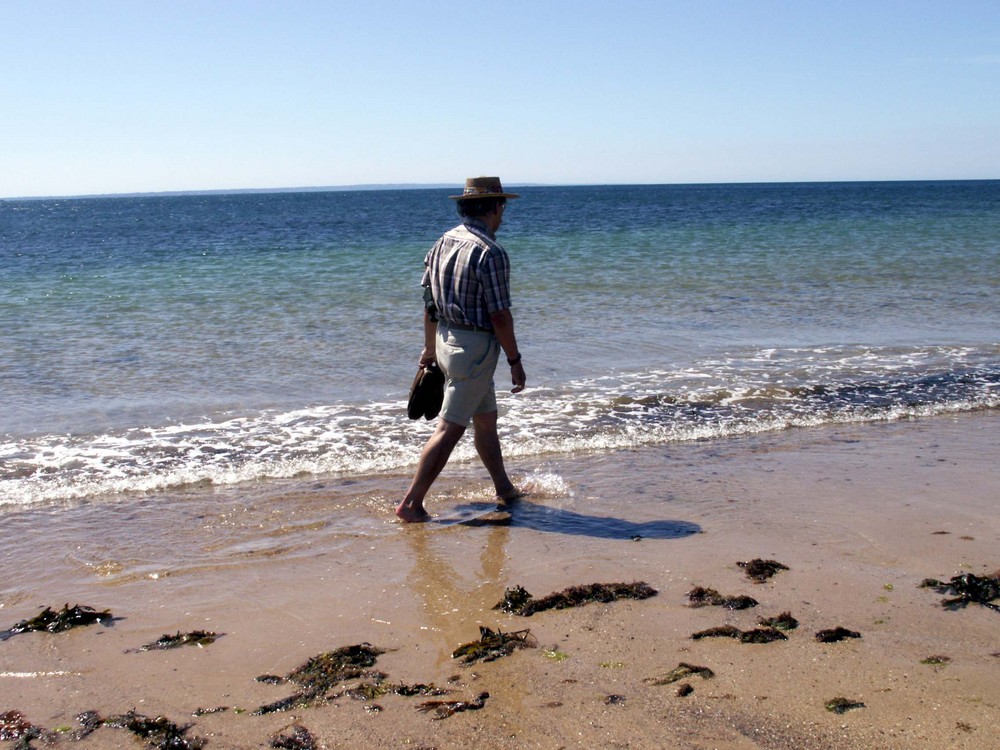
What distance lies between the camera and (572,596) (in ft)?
12.4

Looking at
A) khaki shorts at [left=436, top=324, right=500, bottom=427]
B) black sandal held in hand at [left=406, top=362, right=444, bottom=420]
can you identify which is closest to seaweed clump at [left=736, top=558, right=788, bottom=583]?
khaki shorts at [left=436, top=324, right=500, bottom=427]

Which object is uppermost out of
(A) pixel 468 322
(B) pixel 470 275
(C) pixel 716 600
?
(B) pixel 470 275

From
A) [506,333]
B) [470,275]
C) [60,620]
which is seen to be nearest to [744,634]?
[506,333]

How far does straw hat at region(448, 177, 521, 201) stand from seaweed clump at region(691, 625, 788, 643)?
7.79ft

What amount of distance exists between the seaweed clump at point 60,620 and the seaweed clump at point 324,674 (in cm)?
94

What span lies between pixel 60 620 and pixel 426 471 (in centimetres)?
190

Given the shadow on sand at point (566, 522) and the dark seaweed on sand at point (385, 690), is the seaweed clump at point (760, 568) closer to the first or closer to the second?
the shadow on sand at point (566, 522)

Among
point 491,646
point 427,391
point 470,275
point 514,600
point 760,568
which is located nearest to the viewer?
point 491,646

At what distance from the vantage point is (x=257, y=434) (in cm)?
671

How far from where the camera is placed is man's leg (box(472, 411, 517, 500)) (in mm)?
5074

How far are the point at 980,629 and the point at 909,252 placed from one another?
1989cm

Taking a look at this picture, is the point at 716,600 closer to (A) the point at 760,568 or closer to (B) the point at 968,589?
(A) the point at 760,568

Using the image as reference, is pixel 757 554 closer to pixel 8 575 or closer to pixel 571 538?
pixel 571 538

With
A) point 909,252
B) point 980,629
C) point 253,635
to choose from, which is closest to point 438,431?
point 253,635
